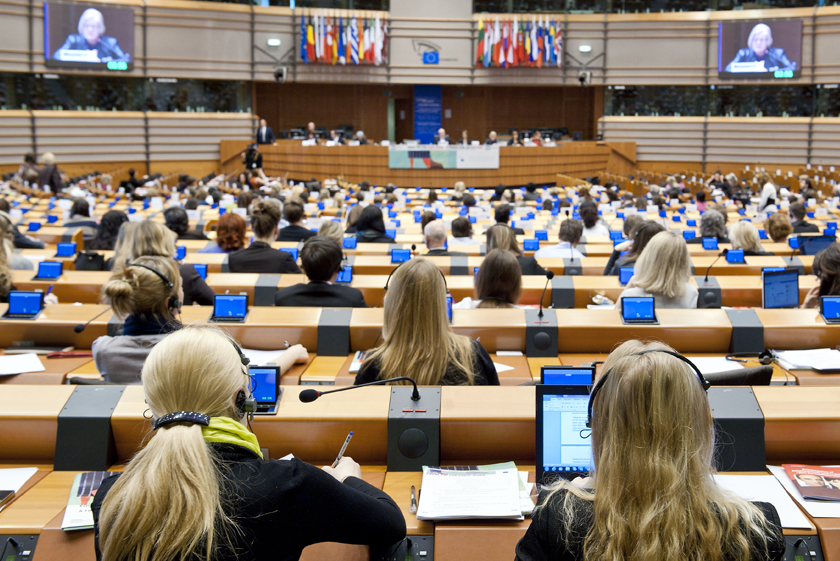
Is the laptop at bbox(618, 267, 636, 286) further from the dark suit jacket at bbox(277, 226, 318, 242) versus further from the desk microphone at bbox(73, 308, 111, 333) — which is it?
the dark suit jacket at bbox(277, 226, 318, 242)

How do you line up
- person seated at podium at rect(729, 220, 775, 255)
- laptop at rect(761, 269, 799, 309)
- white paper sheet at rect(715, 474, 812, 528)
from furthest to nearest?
1. person seated at podium at rect(729, 220, 775, 255)
2. laptop at rect(761, 269, 799, 309)
3. white paper sheet at rect(715, 474, 812, 528)

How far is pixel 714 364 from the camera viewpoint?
3557 mm

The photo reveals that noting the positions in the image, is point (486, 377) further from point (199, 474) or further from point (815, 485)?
point (199, 474)

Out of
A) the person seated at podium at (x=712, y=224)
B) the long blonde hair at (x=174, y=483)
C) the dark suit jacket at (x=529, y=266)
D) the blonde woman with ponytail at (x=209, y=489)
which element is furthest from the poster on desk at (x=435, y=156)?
the long blonde hair at (x=174, y=483)

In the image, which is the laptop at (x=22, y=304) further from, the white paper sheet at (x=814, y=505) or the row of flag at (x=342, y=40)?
the row of flag at (x=342, y=40)

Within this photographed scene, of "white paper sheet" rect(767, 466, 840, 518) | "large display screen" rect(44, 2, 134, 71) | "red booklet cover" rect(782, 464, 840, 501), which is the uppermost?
"large display screen" rect(44, 2, 134, 71)

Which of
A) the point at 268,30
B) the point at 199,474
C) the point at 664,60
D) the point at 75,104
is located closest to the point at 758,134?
the point at 664,60

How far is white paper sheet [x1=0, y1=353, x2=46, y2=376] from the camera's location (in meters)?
3.62

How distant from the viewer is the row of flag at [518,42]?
63.4 ft

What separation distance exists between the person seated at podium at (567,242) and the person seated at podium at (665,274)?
2051mm

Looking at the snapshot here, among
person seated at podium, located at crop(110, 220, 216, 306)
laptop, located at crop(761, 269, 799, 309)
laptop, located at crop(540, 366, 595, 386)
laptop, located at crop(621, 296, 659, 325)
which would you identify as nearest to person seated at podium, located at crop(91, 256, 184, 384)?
person seated at podium, located at crop(110, 220, 216, 306)

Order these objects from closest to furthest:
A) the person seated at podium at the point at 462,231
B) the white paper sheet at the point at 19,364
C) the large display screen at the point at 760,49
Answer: the white paper sheet at the point at 19,364 → the person seated at podium at the point at 462,231 → the large display screen at the point at 760,49

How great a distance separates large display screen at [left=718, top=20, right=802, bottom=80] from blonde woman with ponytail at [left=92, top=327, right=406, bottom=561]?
67.2 ft

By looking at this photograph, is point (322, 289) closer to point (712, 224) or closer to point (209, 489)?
point (209, 489)
